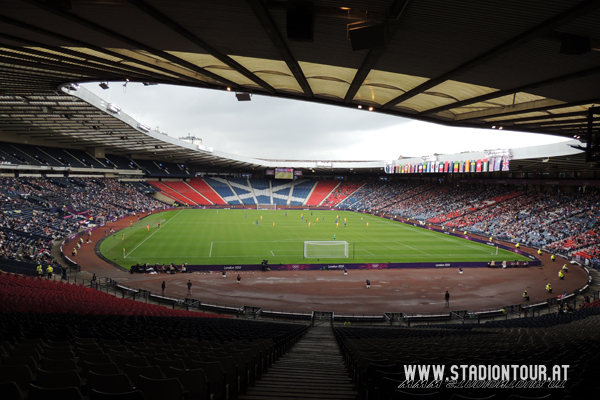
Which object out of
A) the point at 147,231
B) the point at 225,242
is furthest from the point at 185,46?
the point at 147,231

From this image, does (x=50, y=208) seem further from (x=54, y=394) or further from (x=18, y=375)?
(x=54, y=394)

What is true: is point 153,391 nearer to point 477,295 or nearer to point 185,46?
point 185,46

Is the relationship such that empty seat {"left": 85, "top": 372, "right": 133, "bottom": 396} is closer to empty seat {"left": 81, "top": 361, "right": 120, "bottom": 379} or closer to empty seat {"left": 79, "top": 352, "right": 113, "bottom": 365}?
empty seat {"left": 81, "top": 361, "right": 120, "bottom": 379}

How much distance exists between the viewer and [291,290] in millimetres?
26297

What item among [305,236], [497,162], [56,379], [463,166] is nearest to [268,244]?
[305,236]

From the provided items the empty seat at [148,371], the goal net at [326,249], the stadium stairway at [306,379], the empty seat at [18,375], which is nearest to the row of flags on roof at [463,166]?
the goal net at [326,249]

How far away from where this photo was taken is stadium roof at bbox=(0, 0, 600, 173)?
643 cm

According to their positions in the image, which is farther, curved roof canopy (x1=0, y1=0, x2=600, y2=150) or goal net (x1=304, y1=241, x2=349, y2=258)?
goal net (x1=304, y1=241, x2=349, y2=258)

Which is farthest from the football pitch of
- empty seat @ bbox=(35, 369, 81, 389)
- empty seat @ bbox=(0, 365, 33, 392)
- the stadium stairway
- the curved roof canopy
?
empty seat @ bbox=(35, 369, 81, 389)

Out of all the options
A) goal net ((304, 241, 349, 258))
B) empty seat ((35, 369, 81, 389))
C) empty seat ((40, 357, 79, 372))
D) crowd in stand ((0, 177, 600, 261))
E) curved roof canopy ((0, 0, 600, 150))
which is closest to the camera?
empty seat ((35, 369, 81, 389))

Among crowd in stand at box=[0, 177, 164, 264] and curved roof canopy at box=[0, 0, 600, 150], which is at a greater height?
curved roof canopy at box=[0, 0, 600, 150]

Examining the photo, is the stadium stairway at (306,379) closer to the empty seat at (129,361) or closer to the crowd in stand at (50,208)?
the empty seat at (129,361)

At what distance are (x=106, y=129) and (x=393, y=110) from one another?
1823 inches

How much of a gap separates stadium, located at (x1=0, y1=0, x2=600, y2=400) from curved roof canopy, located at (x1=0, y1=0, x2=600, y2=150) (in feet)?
0.26
